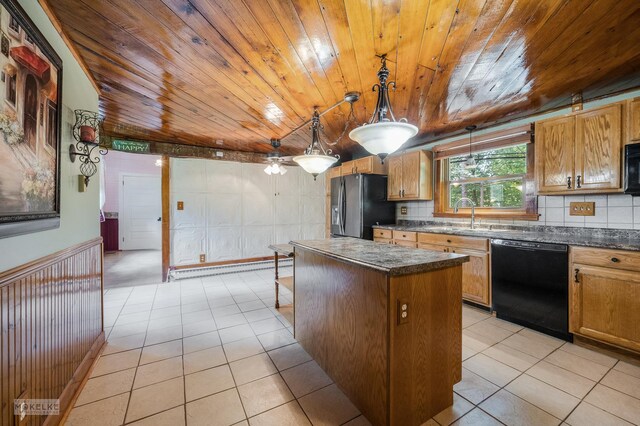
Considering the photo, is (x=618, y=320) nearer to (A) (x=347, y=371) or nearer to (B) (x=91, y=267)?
(A) (x=347, y=371)

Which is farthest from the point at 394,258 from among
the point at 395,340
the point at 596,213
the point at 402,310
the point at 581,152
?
the point at 596,213

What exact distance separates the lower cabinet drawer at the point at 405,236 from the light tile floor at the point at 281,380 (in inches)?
48.7

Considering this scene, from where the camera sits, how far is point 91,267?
2.10m

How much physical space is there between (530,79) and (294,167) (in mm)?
4050

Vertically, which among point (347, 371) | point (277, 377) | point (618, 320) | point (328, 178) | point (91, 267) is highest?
point (328, 178)

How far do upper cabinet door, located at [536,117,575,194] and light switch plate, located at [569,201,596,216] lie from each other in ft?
1.07

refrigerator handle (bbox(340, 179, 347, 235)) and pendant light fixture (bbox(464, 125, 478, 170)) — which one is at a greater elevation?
pendant light fixture (bbox(464, 125, 478, 170))

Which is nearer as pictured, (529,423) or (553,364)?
(529,423)

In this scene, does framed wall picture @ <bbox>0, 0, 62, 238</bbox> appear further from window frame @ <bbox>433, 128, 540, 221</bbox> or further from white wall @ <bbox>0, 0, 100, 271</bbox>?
window frame @ <bbox>433, 128, 540, 221</bbox>

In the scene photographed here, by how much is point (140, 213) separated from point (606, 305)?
29.3 feet

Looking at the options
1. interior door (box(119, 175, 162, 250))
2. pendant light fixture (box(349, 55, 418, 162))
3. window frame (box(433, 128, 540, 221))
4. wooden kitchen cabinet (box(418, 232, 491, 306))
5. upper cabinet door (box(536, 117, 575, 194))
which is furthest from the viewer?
interior door (box(119, 175, 162, 250))

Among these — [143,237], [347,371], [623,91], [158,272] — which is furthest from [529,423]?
[143,237]

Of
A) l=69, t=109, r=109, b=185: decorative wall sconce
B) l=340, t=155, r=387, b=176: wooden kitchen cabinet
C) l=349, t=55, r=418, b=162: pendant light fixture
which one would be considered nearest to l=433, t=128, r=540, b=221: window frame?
l=340, t=155, r=387, b=176: wooden kitchen cabinet

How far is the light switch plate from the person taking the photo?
2592 mm
